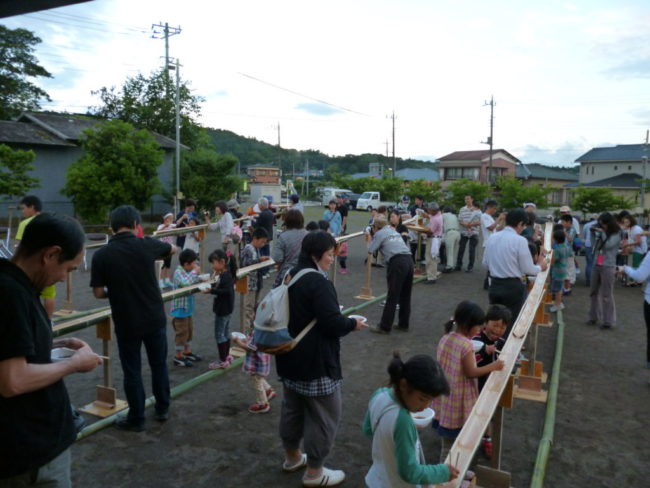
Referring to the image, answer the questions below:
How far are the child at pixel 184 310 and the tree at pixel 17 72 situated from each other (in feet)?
130

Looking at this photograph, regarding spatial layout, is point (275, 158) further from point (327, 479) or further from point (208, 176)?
point (327, 479)

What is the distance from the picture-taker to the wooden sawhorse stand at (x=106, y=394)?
4.59 metres

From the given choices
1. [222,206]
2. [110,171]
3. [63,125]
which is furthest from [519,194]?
[63,125]

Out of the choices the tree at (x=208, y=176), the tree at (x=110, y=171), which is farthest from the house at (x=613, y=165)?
the tree at (x=110, y=171)

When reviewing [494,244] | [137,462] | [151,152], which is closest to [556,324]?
[494,244]

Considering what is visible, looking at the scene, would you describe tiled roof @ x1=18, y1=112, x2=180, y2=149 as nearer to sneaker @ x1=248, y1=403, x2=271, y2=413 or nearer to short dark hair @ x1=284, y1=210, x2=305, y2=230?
short dark hair @ x1=284, y1=210, x2=305, y2=230

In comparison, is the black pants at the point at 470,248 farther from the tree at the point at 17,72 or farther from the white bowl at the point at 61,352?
the tree at the point at 17,72

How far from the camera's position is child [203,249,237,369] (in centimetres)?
548

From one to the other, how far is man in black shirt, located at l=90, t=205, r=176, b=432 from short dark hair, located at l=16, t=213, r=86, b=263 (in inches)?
78.5

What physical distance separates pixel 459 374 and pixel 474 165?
58660mm

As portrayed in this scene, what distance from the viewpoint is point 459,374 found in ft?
11.8

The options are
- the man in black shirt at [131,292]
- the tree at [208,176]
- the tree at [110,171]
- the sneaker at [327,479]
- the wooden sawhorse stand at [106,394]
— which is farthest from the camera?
the tree at [208,176]

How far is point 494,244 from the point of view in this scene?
584 centimetres

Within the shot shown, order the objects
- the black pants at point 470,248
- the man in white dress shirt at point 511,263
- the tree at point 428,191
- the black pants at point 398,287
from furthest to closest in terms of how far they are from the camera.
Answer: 1. the tree at point 428,191
2. the black pants at point 470,248
3. the black pants at point 398,287
4. the man in white dress shirt at point 511,263
